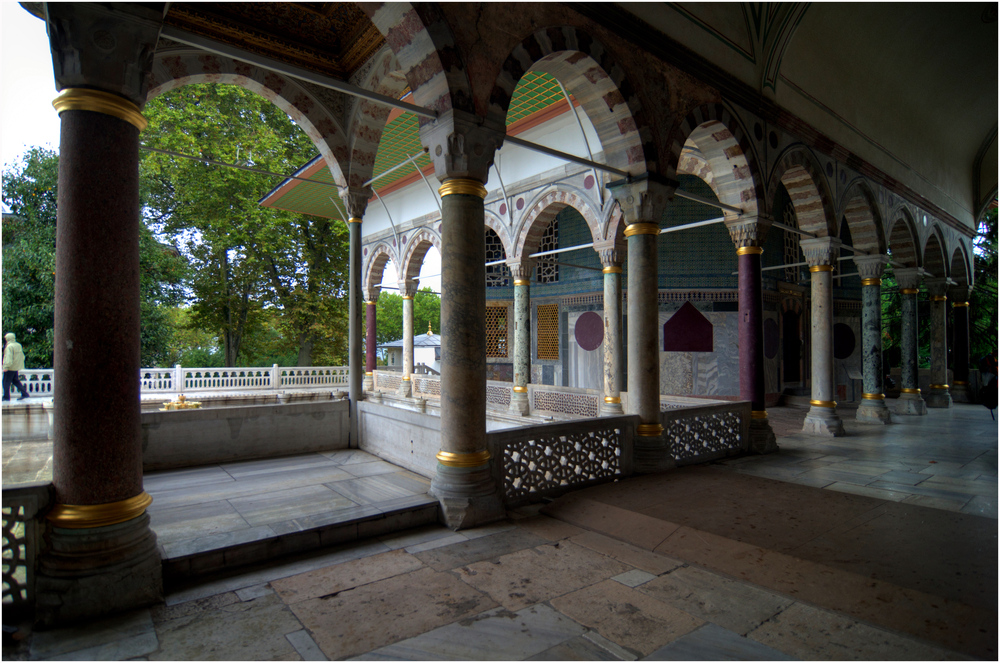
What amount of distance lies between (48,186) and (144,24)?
47.7 ft

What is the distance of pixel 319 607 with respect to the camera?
2.84 meters

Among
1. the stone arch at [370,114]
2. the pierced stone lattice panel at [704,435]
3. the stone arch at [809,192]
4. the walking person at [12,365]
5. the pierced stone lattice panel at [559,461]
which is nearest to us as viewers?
the pierced stone lattice panel at [559,461]

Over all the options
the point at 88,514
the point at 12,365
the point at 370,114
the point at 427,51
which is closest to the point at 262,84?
the point at 370,114

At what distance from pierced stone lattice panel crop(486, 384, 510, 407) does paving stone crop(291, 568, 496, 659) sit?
790 cm

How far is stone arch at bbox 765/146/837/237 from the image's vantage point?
318 inches

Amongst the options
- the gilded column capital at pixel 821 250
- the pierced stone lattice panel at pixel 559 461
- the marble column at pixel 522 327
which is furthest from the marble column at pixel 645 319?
the marble column at pixel 522 327

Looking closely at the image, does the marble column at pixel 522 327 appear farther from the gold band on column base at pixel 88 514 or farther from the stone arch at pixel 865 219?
the gold band on column base at pixel 88 514

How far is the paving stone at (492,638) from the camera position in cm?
242

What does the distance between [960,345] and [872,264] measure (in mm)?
7262

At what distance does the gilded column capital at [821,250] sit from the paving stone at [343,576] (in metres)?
7.87

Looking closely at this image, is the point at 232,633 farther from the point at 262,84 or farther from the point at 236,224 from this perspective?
the point at 236,224

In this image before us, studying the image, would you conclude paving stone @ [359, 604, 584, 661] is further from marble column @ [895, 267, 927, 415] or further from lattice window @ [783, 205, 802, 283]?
lattice window @ [783, 205, 802, 283]

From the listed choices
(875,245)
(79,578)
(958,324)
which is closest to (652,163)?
(79,578)

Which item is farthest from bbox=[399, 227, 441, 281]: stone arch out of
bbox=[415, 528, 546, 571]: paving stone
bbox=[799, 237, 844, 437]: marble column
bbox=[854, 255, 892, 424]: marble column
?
bbox=[415, 528, 546, 571]: paving stone
